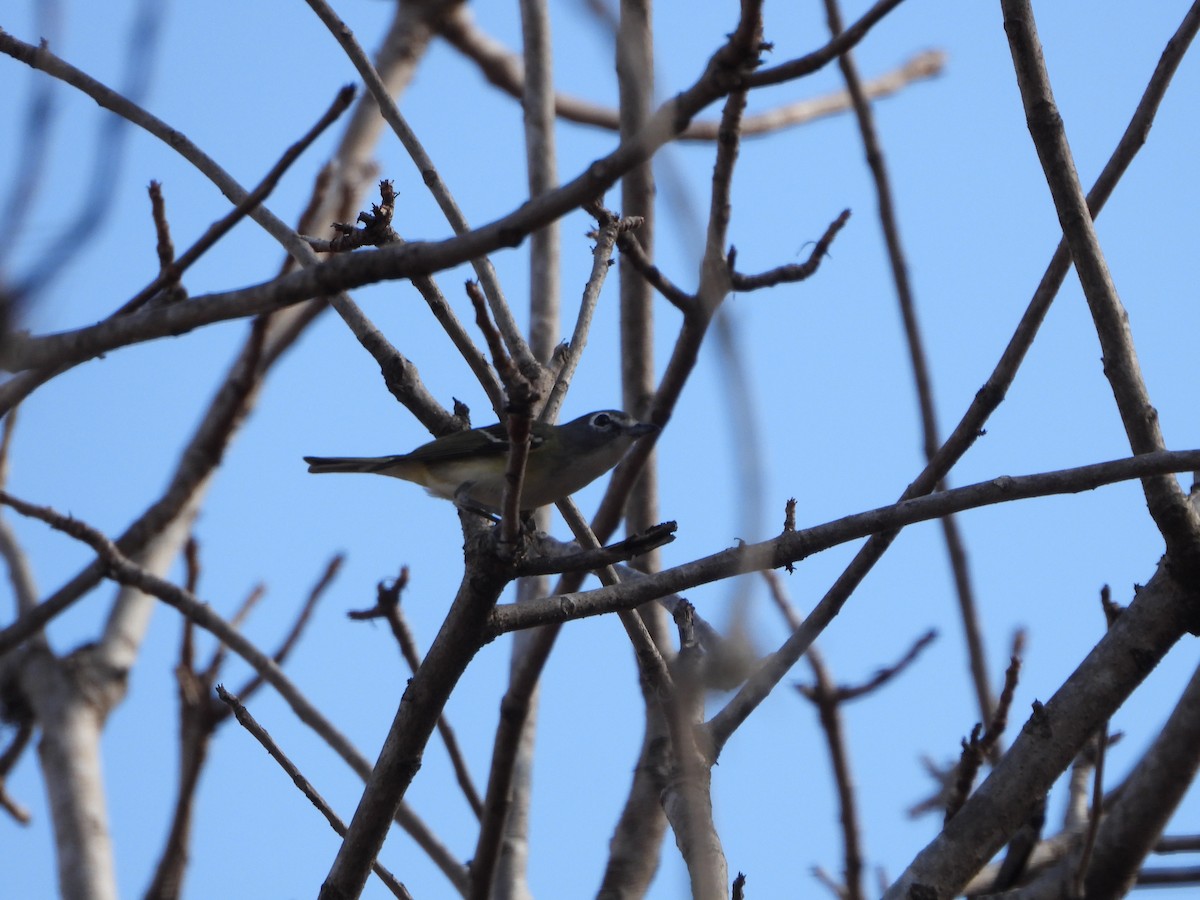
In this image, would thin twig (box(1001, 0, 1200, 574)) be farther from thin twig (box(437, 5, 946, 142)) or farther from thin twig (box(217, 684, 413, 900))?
thin twig (box(437, 5, 946, 142))

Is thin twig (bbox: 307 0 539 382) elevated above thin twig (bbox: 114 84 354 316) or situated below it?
above

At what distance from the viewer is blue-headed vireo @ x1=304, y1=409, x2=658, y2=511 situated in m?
5.11

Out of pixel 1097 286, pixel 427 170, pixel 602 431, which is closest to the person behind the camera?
pixel 1097 286

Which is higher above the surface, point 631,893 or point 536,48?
point 536,48

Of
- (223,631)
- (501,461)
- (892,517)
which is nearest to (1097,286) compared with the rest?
(892,517)

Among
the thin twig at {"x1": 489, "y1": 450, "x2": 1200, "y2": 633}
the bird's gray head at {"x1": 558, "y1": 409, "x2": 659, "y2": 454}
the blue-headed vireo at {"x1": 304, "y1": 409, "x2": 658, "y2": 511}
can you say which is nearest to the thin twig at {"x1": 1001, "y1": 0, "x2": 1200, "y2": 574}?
the thin twig at {"x1": 489, "y1": 450, "x2": 1200, "y2": 633}

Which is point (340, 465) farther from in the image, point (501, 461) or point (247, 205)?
point (247, 205)

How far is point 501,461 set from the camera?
5.69 meters

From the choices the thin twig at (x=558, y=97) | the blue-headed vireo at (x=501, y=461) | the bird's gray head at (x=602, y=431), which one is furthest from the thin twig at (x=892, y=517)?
the thin twig at (x=558, y=97)

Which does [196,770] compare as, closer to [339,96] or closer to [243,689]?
[243,689]

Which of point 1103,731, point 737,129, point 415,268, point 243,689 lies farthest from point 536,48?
point 415,268

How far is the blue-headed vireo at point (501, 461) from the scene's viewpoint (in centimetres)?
Result: 511

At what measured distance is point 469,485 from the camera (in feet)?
18.2

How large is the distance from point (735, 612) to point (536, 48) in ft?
15.8
